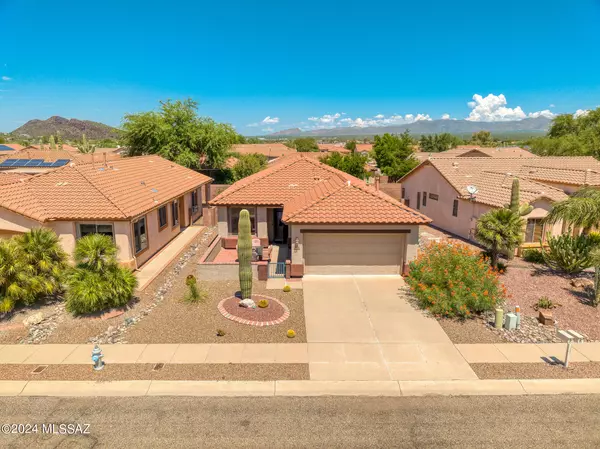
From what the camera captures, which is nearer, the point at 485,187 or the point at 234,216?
the point at 234,216

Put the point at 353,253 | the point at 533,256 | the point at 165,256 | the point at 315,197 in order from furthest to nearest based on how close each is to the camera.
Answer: the point at 165,256
the point at 533,256
the point at 315,197
the point at 353,253

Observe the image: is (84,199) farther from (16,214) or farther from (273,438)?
(273,438)

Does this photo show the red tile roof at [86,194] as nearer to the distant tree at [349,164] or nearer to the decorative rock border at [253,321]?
the decorative rock border at [253,321]

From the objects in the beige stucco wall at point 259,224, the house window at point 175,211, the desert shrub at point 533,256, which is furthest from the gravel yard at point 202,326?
the desert shrub at point 533,256

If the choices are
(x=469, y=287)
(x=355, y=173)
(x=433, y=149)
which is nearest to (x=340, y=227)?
(x=469, y=287)

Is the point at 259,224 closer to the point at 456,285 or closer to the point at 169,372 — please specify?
the point at 456,285

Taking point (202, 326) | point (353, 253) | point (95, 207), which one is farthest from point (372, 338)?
point (95, 207)
